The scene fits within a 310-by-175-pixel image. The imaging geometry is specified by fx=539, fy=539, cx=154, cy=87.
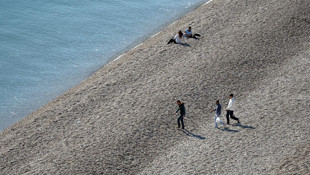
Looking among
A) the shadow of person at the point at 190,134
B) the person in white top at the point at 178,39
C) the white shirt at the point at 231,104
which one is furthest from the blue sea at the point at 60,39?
the white shirt at the point at 231,104

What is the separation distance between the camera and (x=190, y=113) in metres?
22.9

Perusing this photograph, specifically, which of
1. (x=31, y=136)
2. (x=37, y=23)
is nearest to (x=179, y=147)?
(x=31, y=136)

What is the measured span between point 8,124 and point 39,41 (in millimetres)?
12184

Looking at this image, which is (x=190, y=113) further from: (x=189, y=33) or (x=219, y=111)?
(x=189, y=33)

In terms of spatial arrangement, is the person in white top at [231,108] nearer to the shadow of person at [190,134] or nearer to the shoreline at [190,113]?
the shoreline at [190,113]

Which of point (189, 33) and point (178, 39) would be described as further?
point (189, 33)

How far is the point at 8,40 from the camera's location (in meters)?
38.7

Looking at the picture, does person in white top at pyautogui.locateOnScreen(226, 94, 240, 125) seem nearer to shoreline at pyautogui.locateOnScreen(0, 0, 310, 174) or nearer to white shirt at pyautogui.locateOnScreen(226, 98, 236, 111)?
white shirt at pyautogui.locateOnScreen(226, 98, 236, 111)

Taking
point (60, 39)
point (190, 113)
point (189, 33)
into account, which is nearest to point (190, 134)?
point (190, 113)

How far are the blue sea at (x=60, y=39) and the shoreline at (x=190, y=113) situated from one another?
414 centimetres

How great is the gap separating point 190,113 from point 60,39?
1860 centimetres

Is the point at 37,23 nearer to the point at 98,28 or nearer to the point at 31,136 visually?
the point at 98,28

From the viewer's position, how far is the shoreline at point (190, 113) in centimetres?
1978

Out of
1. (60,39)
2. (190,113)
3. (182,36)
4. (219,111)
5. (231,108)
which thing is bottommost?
(60,39)
